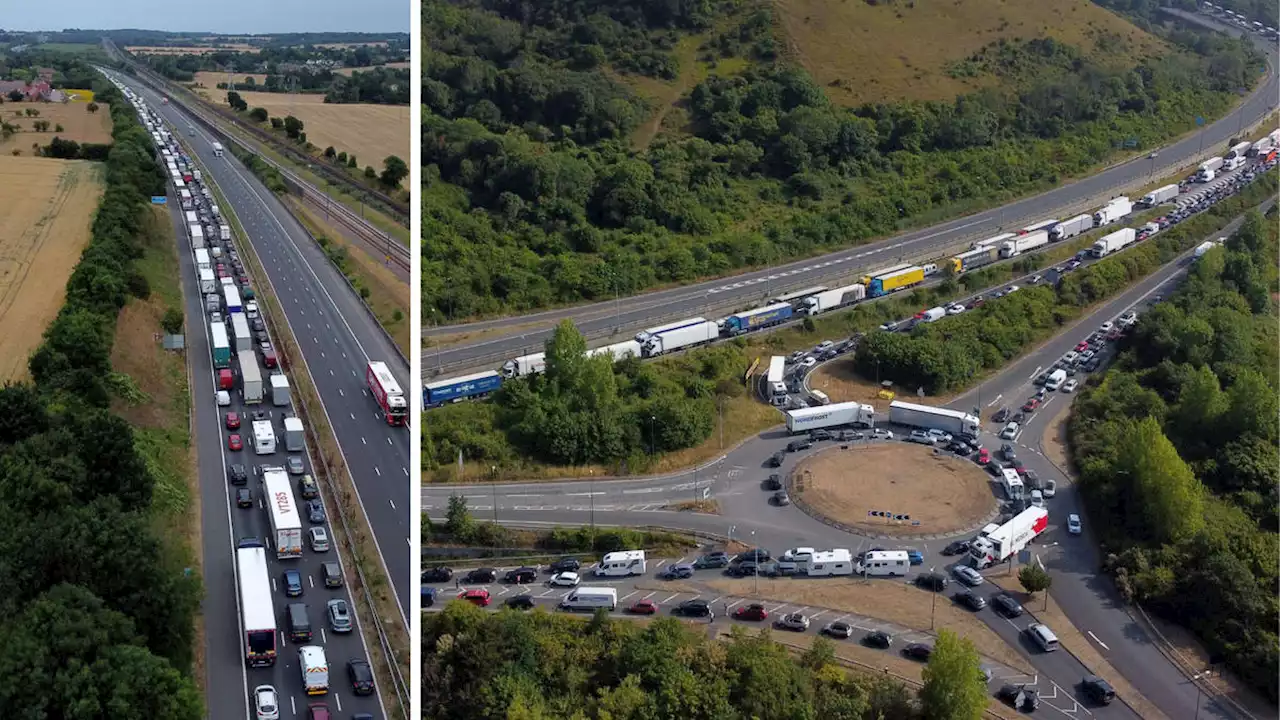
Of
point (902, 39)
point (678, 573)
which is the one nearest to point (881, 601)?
point (678, 573)

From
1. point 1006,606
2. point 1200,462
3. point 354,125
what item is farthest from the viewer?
point 354,125

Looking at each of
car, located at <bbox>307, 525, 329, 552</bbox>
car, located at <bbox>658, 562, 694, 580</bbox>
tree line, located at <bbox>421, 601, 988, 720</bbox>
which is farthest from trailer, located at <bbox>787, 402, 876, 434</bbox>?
car, located at <bbox>307, 525, 329, 552</bbox>

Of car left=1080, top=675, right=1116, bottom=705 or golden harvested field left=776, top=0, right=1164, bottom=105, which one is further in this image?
golden harvested field left=776, top=0, right=1164, bottom=105

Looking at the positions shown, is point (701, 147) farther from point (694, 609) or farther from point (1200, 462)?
point (694, 609)

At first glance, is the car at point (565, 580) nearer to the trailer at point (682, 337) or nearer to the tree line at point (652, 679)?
the tree line at point (652, 679)

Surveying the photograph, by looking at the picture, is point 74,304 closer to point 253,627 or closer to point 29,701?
point 253,627

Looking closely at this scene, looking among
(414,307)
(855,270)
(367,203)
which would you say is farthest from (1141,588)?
(367,203)

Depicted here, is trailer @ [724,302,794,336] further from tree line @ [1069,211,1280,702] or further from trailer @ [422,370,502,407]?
tree line @ [1069,211,1280,702]
